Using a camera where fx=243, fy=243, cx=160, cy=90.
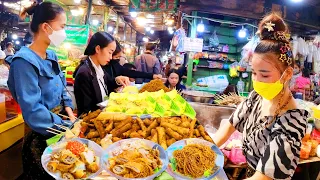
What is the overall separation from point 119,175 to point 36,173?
1.23 m

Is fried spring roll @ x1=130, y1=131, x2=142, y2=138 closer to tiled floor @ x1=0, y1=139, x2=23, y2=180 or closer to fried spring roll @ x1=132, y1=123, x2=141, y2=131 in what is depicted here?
fried spring roll @ x1=132, y1=123, x2=141, y2=131

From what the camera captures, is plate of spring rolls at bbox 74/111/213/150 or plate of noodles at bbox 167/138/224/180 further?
plate of spring rolls at bbox 74/111/213/150

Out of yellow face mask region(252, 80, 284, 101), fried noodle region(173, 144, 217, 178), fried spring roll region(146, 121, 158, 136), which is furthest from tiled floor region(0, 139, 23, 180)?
yellow face mask region(252, 80, 284, 101)

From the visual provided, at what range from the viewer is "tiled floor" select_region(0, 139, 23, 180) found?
10.8ft

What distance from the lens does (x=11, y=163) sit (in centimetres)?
344

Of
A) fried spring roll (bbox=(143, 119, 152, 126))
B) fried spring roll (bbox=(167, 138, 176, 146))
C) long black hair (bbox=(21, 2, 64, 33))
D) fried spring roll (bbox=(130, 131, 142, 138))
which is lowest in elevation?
fried spring roll (bbox=(167, 138, 176, 146))

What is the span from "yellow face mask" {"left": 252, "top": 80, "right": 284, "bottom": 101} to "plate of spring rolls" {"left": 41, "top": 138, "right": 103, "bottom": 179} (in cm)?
125

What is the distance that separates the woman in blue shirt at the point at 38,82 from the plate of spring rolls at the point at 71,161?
2.25 ft

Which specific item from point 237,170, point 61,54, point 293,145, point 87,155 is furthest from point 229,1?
point 87,155

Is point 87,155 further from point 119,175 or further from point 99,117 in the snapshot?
point 99,117

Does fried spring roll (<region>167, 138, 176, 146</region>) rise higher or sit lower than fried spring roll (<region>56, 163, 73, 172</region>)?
lower

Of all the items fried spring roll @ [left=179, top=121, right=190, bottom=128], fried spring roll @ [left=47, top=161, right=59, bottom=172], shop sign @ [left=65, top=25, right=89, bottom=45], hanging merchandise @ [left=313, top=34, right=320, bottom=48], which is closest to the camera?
fried spring roll @ [left=47, top=161, right=59, bottom=172]

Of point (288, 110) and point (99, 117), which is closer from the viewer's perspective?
point (288, 110)

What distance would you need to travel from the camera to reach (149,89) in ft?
11.0
